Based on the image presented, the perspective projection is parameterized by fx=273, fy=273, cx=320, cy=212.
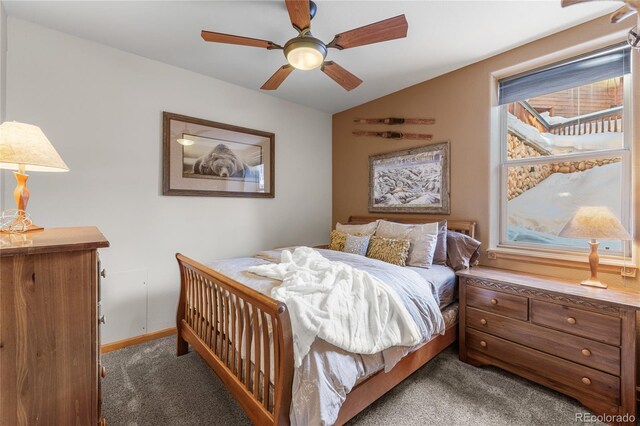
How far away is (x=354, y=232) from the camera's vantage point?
3184 mm

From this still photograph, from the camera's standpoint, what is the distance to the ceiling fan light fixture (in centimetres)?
179

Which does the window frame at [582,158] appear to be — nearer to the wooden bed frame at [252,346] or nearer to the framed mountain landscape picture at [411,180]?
the framed mountain landscape picture at [411,180]

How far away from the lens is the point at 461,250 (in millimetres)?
2586

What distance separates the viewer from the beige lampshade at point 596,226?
1820 millimetres

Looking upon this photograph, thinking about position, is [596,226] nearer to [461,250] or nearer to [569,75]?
[461,250]

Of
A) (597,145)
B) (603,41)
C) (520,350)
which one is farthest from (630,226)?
(603,41)

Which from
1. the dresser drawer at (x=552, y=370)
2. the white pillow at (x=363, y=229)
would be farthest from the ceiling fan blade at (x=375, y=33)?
the dresser drawer at (x=552, y=370)

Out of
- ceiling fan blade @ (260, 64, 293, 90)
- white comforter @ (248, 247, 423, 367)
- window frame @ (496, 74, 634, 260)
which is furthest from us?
ceiling fan blade @ (260, 64, 293, 90)

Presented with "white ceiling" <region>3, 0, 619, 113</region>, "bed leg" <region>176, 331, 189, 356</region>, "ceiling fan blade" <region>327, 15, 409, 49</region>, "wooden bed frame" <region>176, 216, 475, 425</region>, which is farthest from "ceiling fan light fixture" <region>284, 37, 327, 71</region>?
"bed leg" <region>176, 331, 189, 356</region>

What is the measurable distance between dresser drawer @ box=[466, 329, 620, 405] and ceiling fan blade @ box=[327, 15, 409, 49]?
233 centimetres

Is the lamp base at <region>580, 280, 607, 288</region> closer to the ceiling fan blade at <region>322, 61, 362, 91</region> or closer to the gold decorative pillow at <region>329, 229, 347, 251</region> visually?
the gold decorative pillow at <region>329, 229, 347, 251</region>

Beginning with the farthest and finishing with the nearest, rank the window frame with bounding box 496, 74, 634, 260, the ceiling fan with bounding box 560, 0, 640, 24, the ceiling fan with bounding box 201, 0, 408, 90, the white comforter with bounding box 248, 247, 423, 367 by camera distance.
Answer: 1. the window frame with bounding box 496, 74, 634, 260
2. the ceiling fan with bounding box 201, 0, 408, 90
3. the ceiling fan with bounding box 560, 0, 640, 24
4. the white comforter with bounding box 248, 247, 423, 367

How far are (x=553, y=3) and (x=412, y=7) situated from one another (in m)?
0.99

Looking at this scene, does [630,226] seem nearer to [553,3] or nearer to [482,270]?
[482,270]
